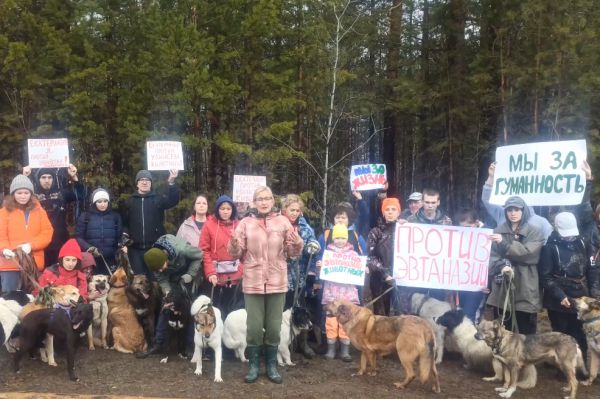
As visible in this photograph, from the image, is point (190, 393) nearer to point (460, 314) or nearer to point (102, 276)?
point (102, 276)

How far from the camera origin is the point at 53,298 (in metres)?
6.15

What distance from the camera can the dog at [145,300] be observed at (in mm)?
6797

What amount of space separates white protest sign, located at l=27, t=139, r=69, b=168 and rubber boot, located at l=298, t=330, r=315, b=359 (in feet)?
14.7

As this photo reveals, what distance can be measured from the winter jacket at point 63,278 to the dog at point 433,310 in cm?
437

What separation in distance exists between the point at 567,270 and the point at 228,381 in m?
4.03

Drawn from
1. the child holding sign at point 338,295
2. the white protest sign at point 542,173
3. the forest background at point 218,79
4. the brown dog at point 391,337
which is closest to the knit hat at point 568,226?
the white protest sign at point 542,173

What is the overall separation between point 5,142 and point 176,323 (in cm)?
718

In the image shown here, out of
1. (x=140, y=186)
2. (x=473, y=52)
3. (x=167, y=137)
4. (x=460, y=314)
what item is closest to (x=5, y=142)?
(x=167, y=137)

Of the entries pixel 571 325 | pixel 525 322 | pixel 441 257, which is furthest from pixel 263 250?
pixel 571 325

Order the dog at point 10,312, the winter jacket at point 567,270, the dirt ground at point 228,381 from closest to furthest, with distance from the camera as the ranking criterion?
the dirt ground at point 228,381, the winter jacket at point 567,270, the dog at point 10,312

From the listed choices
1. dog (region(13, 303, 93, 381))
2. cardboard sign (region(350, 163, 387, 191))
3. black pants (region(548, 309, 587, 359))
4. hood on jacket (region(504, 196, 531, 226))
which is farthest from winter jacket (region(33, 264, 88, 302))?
black pants (region(548, 309, 587, 359))

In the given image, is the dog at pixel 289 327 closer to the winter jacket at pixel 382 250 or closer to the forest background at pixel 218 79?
the winter jacket at pixel 382 250

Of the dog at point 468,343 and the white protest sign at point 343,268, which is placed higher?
the white protest sign at point 343,268

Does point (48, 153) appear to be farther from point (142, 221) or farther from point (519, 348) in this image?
point (519, 348)
